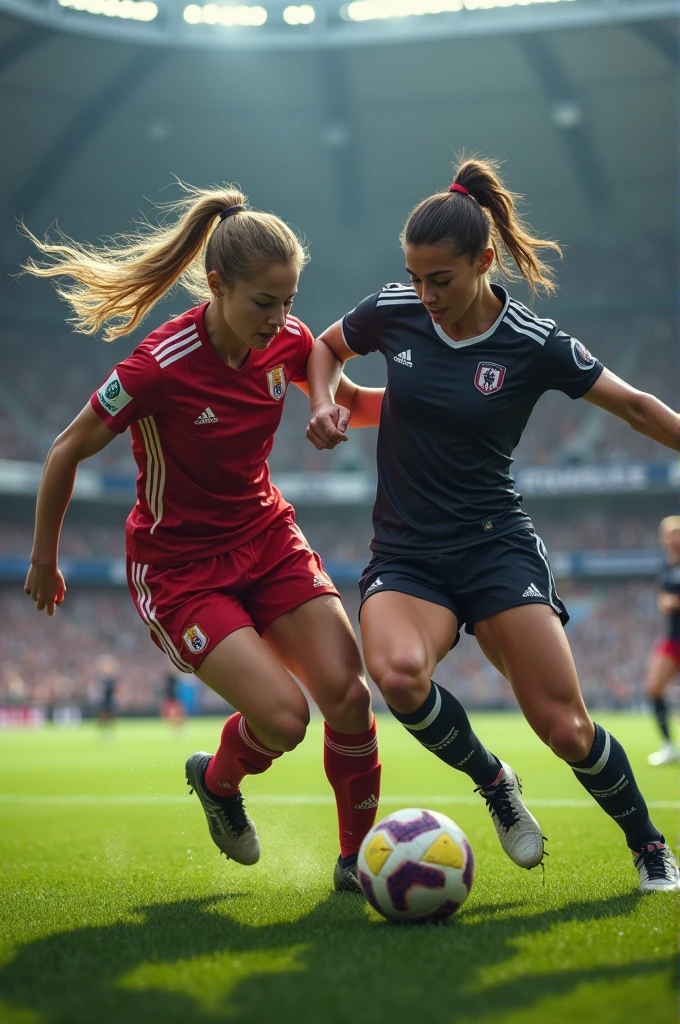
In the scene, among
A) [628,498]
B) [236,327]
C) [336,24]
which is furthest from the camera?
[628,498]

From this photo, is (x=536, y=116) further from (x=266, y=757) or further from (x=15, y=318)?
(x=266, y=757)

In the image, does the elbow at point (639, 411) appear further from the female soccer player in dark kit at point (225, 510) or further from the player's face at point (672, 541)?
the player's face at point (672, 541)

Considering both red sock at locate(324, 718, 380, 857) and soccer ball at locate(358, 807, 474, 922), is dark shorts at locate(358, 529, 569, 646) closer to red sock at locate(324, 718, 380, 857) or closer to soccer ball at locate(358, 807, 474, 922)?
red sock at locate(324, 718, 380, 857)

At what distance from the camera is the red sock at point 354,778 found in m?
4.16

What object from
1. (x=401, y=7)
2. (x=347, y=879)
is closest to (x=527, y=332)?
(x=347, y=879)

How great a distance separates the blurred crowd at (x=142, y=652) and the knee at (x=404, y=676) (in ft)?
84.1

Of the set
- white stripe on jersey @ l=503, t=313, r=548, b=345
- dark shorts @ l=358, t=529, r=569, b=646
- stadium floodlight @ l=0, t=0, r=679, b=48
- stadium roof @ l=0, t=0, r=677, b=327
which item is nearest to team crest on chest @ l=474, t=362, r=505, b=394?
white stripe on jersey @ l=503, t=313, r=548, b=345

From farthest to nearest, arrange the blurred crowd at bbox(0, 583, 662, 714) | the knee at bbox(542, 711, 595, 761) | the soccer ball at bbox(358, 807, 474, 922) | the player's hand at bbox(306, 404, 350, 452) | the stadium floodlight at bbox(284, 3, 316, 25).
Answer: the blurred crowd at bbox(0, 583, 662, 714) < the stadium floodlight at bbox(284, 3, 316, 25) < the player's hand at bbox(306, 404, 350, 452) < the knee at bbox(542, 711, 595, 761) < the soccer ball at bbox(358, 807, 474, 922)

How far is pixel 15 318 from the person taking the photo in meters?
35.2

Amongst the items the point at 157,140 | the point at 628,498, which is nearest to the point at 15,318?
the point at 157,140

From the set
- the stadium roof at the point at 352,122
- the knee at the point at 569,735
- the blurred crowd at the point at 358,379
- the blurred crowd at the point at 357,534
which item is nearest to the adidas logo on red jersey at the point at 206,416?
the knee at the point at 569,735

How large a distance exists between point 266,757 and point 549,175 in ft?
99.7

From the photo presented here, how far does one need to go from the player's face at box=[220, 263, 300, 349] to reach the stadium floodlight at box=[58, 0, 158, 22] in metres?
23.2

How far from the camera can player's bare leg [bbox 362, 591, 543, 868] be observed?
372cm
